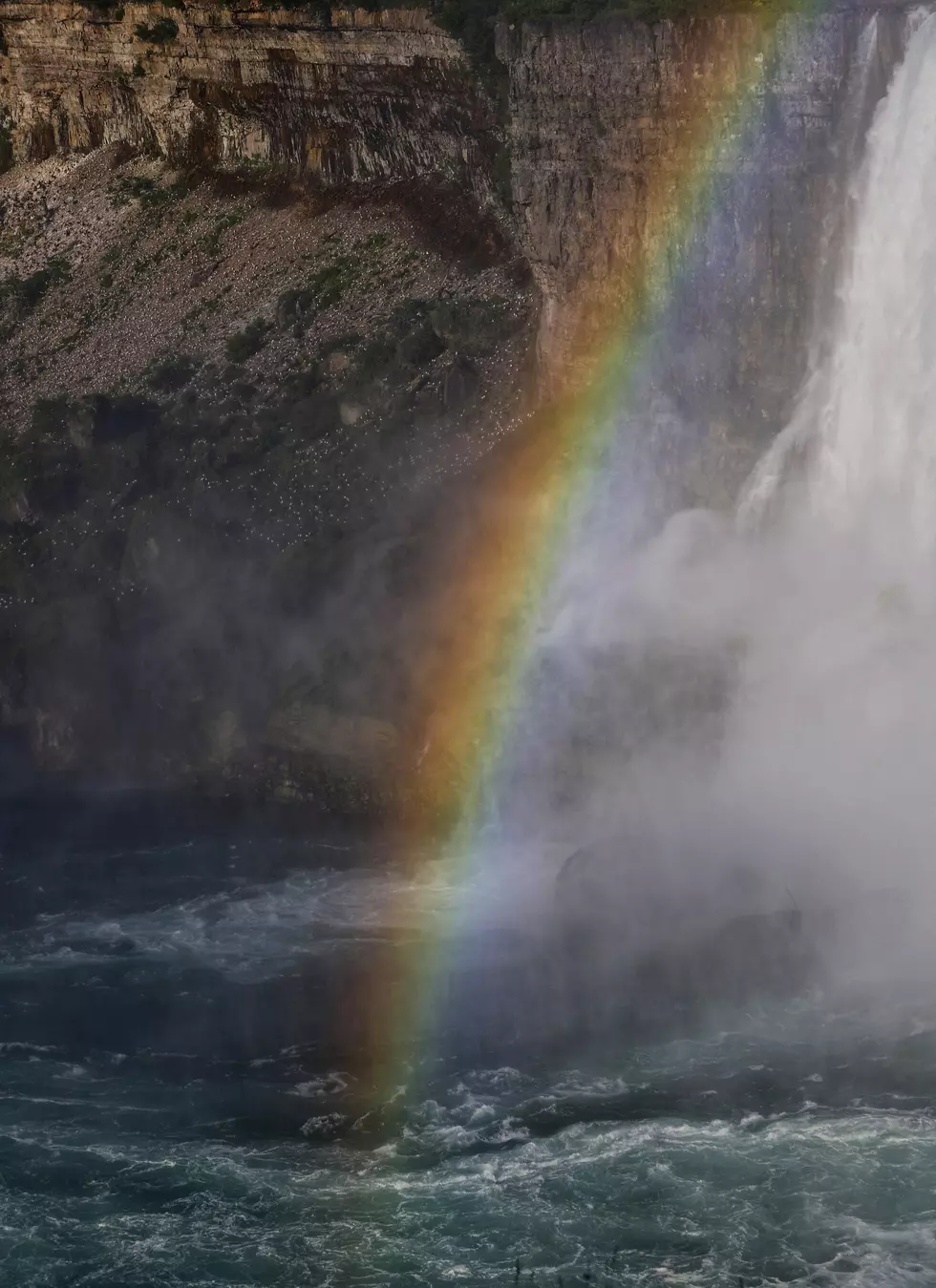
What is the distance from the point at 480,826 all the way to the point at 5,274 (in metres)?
25.9

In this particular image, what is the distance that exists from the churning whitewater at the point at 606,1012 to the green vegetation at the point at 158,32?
22.5 m

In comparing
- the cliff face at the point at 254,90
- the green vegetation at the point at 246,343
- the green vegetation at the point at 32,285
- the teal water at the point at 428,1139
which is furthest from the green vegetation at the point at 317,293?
the teal water at the point at 428,1139

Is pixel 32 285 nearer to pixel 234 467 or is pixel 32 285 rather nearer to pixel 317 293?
pixel 317 293

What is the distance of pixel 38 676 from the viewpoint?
5038 centimetres

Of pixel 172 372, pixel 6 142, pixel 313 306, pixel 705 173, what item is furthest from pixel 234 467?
pixel 6 142

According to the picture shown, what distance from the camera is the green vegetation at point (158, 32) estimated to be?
6012cm

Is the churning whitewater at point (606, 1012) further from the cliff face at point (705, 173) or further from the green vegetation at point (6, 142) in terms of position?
the green vegetation at point (6, 142)

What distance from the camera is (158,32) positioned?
198 ft

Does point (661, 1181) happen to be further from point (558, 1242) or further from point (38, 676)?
point (38, 676)

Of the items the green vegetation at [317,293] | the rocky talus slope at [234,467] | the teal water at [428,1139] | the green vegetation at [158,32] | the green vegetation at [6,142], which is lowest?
the teal water at [428,1139]

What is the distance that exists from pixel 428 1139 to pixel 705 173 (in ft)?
68.6

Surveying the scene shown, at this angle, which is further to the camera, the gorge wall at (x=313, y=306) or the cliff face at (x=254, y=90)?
the cliff face at (x=254, y=90)

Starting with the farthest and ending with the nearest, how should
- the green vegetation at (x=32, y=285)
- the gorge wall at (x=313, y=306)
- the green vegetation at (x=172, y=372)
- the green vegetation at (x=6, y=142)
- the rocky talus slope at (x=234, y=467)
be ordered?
the green vegetation at (x=6, y=142) → the green vegetation at (x=32, y=285) → the green vegetation at (x=172, y=372) → the rocky talus slope at (x=234, y=467) → the gorge wall at (x=313, y=306)

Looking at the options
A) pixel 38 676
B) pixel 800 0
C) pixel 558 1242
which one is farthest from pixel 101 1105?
pixel 800 0
